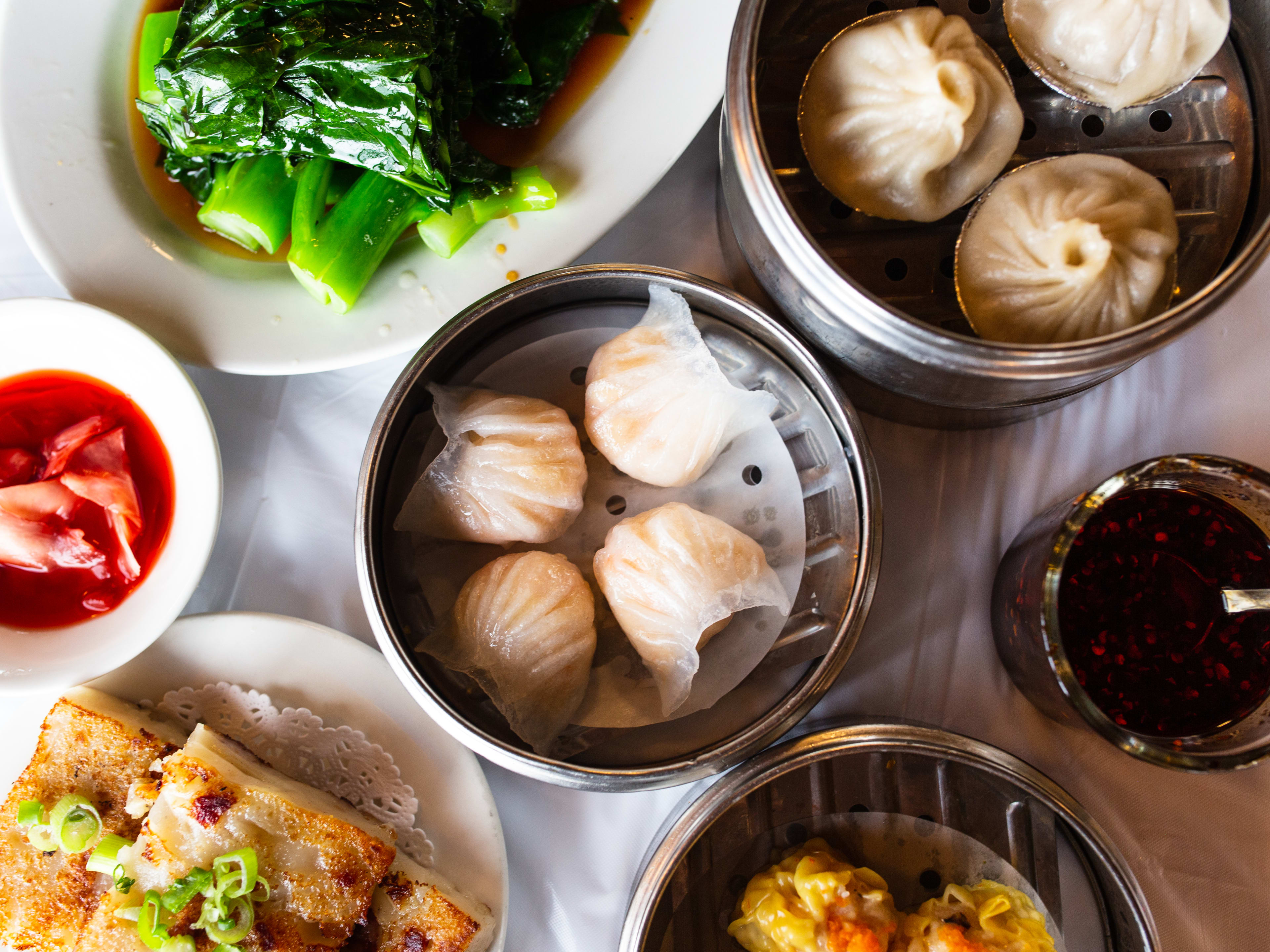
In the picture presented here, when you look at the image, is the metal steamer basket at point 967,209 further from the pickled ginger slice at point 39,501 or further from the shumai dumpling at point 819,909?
the pickled ginger slice at point 39,501

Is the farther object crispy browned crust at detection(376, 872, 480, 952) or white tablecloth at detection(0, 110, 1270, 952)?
white tablecloth at detection(0, 110, 1270, 952)

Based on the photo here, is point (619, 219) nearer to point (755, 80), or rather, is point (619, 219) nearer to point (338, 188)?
point (755, 80)

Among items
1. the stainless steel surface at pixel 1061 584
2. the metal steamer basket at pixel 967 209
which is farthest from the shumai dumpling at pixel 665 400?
the stainless steel surface at pixel 1061 584

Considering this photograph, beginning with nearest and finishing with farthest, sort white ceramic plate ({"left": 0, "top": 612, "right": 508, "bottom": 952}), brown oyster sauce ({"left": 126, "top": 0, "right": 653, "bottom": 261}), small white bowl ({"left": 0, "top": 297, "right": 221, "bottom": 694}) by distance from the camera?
1. small white bowl ({"left": 0, "top": 297, "right": 221, "bottom": 694})
2. white ceramic plate ({"left": 0, "top": 612, "right": 508, "bottom": 952})
3. brown oyster sauce ({"left": 126, "top": 0, "right": 653, "bottom": 261})

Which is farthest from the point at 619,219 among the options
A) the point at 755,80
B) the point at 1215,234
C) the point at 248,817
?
the point at 248,817

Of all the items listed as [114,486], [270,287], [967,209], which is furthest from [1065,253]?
[114,486]

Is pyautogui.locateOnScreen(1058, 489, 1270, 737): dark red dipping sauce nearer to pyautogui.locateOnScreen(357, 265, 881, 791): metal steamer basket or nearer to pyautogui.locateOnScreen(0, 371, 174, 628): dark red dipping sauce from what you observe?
pyautogui.locateOnScreen(357, 265, 881, 791): metal steamer basket

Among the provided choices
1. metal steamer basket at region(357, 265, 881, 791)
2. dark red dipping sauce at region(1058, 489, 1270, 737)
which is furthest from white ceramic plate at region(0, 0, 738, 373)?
dark red dipping sauce at region(1058, 489, 1270, 737)
